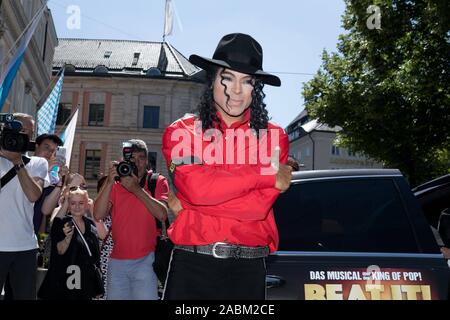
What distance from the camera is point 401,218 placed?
323 cm

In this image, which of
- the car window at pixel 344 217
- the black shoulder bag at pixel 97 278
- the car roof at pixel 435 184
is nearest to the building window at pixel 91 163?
the black shoulder bag at pixel 97 278

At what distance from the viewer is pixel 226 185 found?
2.27 m

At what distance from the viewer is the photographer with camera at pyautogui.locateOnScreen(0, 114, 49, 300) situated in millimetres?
3787

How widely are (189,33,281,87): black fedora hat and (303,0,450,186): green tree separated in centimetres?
1452

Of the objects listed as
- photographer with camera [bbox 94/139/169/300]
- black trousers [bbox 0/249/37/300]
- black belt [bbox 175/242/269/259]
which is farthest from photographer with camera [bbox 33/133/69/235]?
black belt [bbox 175/242/269/259]

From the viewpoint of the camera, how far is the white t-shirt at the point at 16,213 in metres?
3.92

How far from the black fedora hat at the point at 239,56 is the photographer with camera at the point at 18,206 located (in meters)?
1.85

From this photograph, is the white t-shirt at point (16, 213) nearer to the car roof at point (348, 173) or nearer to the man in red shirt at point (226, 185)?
the man in red shirt at point (226, 185)

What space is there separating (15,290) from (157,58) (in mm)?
43074

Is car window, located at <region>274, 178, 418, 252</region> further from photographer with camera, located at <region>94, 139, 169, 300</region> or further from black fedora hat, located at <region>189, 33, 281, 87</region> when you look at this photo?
photographer with camera, located at <region>94, 139, 169, 300</region>

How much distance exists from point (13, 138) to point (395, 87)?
51.5ft

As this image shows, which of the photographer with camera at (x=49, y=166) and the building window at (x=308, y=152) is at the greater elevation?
the building window at (x=308, y=152)

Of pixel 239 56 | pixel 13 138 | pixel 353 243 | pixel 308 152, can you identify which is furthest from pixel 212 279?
pixel 308 152
